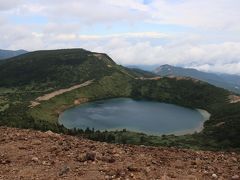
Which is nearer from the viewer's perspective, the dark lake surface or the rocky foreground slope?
the rocky foreground slope

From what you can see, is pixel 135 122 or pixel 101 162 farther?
pixel 135 122

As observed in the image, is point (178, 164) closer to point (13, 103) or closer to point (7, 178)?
point (7, 178)

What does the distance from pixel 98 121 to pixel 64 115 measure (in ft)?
73.8

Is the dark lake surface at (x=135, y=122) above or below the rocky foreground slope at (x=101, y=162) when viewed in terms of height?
below

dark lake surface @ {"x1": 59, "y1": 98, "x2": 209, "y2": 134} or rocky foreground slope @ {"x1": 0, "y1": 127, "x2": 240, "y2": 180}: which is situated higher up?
rocky foreground slope @ {"x1": 0, "y1": 127, "x2": 240, "y2": 180}

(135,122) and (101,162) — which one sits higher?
(101,162)

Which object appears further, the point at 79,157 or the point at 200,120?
the point at 200,120

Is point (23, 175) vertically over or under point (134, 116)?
over

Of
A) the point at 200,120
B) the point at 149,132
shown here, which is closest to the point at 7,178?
the point at 149,132

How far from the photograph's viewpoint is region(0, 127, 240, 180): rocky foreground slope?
1528 cm

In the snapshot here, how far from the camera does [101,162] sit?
1667cm

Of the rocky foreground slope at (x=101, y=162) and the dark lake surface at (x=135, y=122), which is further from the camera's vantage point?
the dark lake surface at (x=135, y=122)

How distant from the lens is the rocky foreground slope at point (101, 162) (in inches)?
602

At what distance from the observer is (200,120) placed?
18862 centimetres
